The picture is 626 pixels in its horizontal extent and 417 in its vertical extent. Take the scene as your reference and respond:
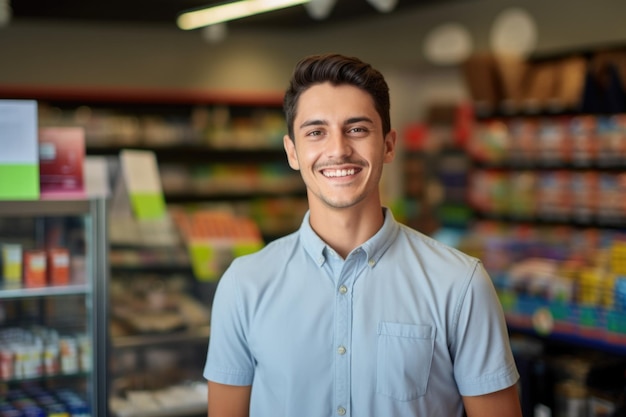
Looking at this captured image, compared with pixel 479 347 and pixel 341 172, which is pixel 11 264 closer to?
pixel 341 172

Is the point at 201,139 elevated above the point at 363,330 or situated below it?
above

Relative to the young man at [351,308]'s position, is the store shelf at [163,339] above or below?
below

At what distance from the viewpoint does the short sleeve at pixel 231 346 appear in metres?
2.09

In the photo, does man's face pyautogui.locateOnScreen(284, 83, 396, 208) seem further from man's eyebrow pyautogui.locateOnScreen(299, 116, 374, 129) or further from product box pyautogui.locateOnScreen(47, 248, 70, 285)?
product box pyautogui.locateOnScreen(47, 248, 70, 285)

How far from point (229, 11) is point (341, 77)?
6253 mm

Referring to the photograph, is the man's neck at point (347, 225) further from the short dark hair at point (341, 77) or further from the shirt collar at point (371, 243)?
the short dark hair at point (341, 77)

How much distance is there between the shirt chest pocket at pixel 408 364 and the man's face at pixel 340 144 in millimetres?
339

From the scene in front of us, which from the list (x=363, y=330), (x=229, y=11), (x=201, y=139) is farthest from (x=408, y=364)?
(x=201, y=139)

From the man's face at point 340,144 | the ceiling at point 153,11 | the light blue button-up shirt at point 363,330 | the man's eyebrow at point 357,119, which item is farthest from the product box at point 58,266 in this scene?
the ceiling at point 153,11

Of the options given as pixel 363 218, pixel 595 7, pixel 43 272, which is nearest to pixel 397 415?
pixel 363 218

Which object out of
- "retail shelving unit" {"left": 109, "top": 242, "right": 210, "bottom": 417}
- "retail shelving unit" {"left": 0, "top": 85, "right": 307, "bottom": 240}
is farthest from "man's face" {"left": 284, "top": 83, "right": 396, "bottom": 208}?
"retail shelving unit" {"left": 0, "top": 85, "right": 307, "bottom": 240}

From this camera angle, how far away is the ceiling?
8.52m

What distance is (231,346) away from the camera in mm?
2096

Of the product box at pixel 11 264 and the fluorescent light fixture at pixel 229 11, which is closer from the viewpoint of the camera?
the product box at pixel 11 264
